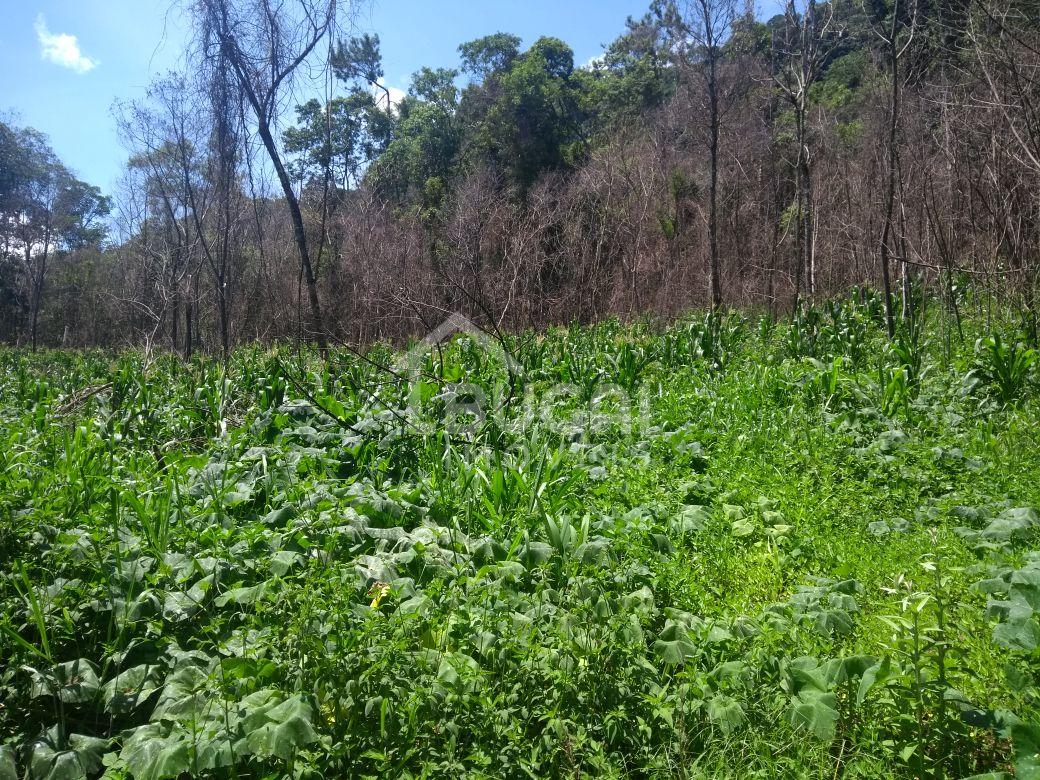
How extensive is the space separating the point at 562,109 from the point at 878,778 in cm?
2347

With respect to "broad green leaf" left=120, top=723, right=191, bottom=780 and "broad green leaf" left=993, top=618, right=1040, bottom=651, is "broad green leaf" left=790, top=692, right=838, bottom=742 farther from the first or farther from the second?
"broad green leaf" left=120, top=723, right=191, bottom=780

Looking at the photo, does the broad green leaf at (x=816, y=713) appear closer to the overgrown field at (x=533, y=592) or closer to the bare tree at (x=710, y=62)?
the overgrown field at (x=533, y=592)

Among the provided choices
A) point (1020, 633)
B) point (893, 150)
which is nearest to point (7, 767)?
point (1020, 633)

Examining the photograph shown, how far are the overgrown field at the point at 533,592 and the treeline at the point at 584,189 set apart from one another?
3.10 meters

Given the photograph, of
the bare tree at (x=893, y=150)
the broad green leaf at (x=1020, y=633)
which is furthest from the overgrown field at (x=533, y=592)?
the bare tree at (x=893, y=150)

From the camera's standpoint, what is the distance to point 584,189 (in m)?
19.2

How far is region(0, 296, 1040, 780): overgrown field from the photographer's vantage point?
1.69 m

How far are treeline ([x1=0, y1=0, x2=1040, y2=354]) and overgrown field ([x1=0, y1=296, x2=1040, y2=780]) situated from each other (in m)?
3.10

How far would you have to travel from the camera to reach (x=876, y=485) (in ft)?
11.4

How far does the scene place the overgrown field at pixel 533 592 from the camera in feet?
5.54

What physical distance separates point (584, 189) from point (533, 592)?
18112 mm

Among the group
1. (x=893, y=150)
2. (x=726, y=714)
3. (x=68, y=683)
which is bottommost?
(x=726, y=714)

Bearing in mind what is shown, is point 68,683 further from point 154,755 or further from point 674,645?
point 674,645

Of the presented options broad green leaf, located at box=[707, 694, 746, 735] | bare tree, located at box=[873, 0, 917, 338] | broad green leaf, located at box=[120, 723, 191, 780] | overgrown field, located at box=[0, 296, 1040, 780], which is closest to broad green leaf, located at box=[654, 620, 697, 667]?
overgrown field, located at box=[0, 296, 1040, 780]
